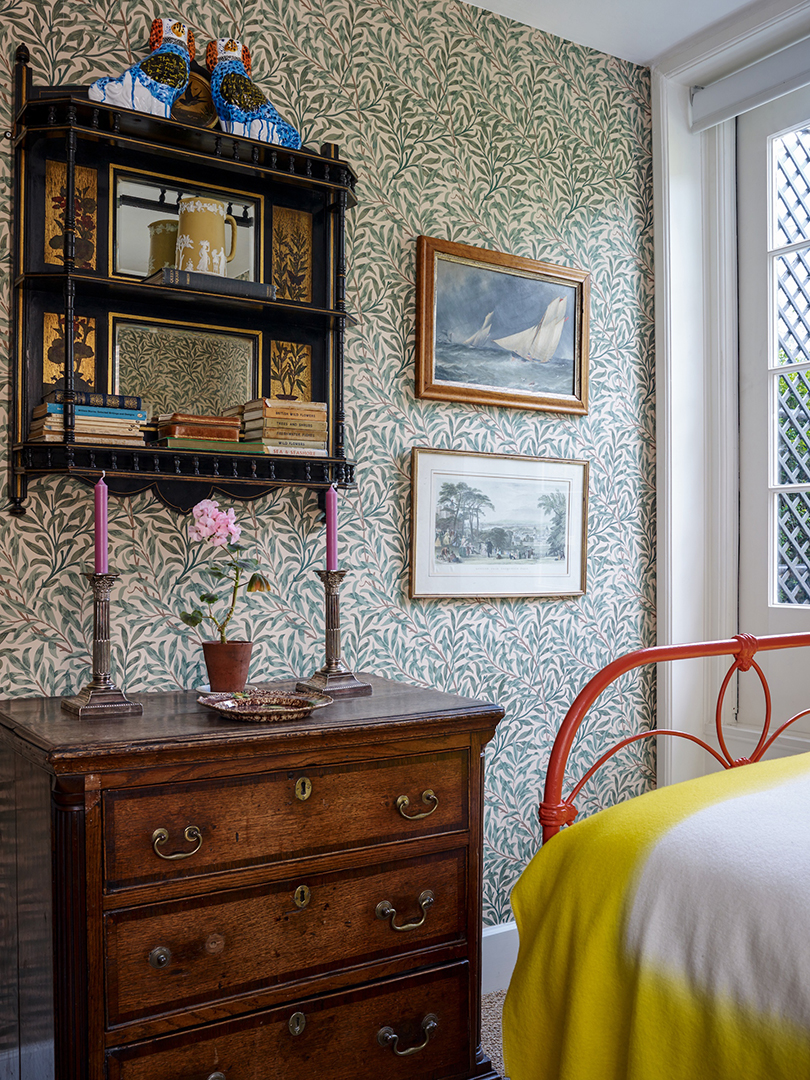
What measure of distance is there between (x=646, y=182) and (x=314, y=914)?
265 centimetres

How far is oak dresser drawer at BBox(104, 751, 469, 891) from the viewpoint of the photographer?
5.20 ft

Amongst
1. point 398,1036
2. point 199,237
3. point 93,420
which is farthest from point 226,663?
point 199,237

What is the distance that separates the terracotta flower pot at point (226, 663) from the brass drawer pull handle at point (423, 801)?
17.5 inches

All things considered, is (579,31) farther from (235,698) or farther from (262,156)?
(235,698)

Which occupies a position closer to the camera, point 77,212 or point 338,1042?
point 338,1042

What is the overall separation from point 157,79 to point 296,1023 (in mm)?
2041

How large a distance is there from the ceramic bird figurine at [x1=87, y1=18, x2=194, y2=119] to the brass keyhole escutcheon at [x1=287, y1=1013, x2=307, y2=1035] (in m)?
1.93

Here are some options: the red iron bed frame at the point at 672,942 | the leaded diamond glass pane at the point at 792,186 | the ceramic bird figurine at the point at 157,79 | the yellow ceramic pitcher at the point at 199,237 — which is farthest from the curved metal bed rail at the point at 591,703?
the ceramic bird figurine at the point at 157,79

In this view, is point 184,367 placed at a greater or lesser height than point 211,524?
greater

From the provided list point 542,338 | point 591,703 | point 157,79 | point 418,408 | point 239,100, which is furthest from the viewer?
point 542,338

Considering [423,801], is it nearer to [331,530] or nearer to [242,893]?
[242,893]

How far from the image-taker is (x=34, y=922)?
1692 mm

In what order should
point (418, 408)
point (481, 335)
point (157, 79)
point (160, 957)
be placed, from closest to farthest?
point (160, 957)
point (157, 79)
point (418, 408)
point (481, 335)

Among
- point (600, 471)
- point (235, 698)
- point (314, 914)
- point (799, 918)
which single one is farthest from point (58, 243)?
point (799, 918)
